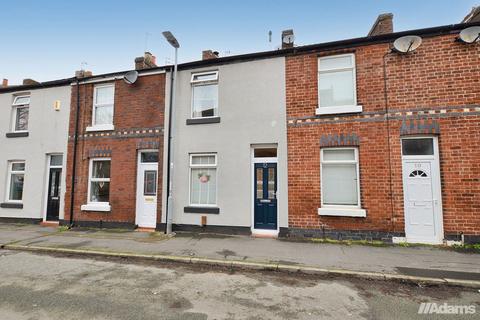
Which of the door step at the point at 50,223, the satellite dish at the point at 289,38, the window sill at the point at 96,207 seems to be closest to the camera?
the satellite dish at the point at 289,38

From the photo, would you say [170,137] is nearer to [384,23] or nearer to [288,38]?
[288,38]

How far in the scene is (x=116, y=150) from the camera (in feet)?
32.4

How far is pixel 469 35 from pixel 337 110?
3854 millimetres

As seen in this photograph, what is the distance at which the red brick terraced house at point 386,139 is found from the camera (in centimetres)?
707

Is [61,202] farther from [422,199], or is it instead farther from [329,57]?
[422,199]

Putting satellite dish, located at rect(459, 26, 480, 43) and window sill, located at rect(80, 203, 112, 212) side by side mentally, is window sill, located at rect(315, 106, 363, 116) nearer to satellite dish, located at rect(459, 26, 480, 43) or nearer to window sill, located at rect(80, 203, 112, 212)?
satellite dish, located at rect(459, 26, 480, 43)

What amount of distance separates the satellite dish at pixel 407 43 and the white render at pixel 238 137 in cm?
327

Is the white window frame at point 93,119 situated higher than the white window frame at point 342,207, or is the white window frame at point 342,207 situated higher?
the white window frame at point 93,119

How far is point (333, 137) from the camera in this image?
7.85 m

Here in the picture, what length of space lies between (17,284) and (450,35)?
38.7 ft

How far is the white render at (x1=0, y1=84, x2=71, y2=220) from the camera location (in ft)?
34.8

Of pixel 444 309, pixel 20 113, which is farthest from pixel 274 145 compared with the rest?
pixel 20 113

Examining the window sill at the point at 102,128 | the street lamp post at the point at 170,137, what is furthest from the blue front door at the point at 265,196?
the window sill at the point at 102,128

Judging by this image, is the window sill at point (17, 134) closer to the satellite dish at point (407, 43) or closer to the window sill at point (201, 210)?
the window sill at point (201, 210)
